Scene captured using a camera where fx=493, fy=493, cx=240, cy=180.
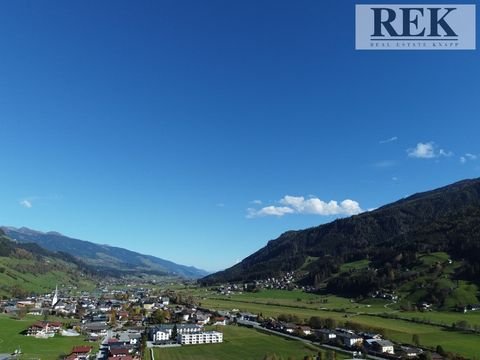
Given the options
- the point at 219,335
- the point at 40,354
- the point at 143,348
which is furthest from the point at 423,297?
the point at 40,354

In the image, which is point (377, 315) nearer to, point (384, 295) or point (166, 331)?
point (384, 295)

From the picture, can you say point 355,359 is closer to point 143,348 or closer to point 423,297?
point 143,348

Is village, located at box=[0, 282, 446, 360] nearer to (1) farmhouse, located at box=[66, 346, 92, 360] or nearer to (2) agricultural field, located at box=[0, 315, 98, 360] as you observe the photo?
(1) farmhouse, located at box=[66, 346, 92, 360]

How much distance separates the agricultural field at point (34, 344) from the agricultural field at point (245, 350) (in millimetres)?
13830

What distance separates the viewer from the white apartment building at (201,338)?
81562mm

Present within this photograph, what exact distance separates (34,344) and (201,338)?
85.7 ft

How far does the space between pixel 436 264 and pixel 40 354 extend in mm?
119033

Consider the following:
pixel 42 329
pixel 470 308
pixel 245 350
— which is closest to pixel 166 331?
pixel 245 350

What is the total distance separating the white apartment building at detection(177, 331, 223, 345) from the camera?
8156cm

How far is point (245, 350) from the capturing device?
71.6m

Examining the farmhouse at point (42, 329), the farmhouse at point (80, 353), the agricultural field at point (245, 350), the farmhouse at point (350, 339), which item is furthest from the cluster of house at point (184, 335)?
the farmhouse at point (350, 339)

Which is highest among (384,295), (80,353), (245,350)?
(384,295)

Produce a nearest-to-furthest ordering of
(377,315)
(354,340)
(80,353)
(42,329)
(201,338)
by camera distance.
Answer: (80,353) → (354,340) → (201,338) → (42,329) → (377,315)

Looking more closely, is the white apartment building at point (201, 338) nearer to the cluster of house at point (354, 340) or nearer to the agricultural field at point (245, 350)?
the agricultural field at point (245, 350)
